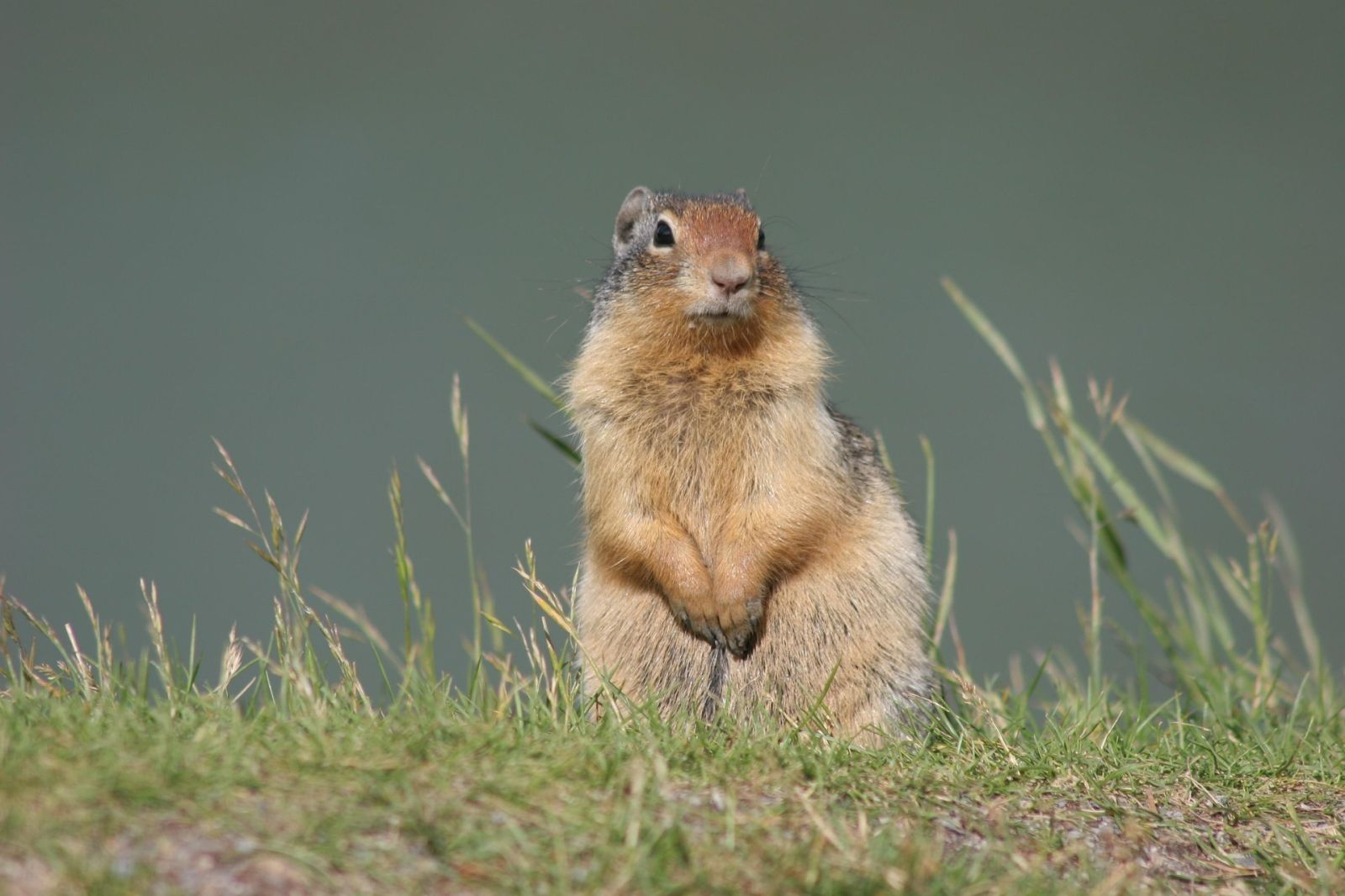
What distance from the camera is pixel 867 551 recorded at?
468 cm

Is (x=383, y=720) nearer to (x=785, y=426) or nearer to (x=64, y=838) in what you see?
(x=64, y=838)

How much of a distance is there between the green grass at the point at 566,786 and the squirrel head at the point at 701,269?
0.81m

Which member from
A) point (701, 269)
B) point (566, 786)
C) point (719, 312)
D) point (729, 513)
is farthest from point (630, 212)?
point (566, 786)

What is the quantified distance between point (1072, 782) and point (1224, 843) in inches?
15.4

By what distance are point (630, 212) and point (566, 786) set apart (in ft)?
9.32

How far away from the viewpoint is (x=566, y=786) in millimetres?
2910

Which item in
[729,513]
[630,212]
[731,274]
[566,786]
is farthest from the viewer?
[630,212]

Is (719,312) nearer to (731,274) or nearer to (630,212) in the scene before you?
(731,274)

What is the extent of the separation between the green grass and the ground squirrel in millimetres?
252

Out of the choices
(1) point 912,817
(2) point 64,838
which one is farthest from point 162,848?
(1) point 912,817

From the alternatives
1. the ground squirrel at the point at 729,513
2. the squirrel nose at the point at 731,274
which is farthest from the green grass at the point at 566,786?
the squirrel nose at the point at 731,274

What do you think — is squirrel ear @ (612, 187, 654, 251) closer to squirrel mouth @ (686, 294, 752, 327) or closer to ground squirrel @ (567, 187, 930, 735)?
ground squirrel @ (567, 187, 930, 735)

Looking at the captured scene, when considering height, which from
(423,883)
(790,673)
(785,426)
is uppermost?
(785,426)

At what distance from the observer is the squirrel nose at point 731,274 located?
173 inches
